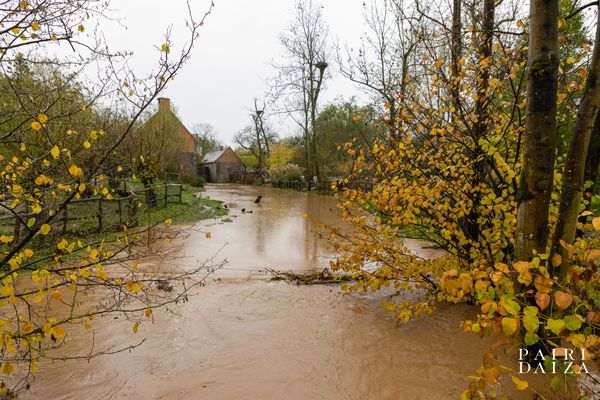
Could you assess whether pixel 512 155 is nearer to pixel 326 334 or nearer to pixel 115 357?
Result: pixel 326 334

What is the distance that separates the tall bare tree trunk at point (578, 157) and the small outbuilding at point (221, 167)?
46.0 m

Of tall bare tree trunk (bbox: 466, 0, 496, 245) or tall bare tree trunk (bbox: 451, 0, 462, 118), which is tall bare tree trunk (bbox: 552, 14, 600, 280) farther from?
tall bare tree trunk (bbox: 451, 0, 462, 118)

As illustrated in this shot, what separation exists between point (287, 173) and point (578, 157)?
3136 centimetres

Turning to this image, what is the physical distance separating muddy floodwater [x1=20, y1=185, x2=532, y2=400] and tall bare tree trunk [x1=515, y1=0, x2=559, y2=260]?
6.49 feet

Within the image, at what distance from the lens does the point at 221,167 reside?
4778 cm

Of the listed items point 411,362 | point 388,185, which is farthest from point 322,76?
point 411,362

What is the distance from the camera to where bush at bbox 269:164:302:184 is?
109ft

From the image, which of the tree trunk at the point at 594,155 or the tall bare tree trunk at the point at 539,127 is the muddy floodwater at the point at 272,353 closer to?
the tall bare tree trunk at the point at 539,127

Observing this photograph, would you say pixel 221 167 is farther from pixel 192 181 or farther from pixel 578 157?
pixel 578 157

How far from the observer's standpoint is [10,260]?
9.50ft

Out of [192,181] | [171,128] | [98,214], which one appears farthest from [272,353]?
[192,181]

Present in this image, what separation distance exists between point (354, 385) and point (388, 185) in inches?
109

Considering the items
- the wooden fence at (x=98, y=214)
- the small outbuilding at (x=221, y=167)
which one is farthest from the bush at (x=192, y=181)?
the wooden fence at (x=98, y=214)

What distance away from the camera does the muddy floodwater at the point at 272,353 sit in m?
3.81
